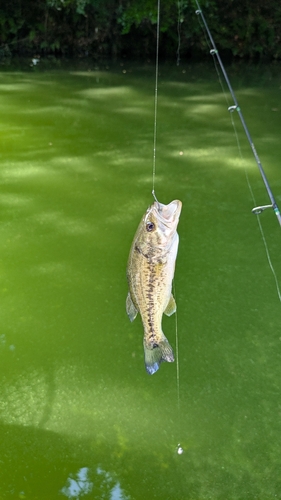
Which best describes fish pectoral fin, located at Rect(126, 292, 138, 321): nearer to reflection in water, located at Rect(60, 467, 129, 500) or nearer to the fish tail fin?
the fish tail fin

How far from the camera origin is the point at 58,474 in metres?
1.72

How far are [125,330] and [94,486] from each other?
→ 0.79m

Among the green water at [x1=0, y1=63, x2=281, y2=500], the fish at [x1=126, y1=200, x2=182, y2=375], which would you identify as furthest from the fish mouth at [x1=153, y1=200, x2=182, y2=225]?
the green water at [x1=0, y1=63, x2=281, y2=500]

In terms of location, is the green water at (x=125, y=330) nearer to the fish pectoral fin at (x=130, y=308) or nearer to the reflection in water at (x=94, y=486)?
the reflection in water at (x=94, y=486)

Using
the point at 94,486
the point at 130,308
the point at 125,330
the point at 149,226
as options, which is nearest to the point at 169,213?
the point at 149,226

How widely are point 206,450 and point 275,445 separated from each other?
24 cm

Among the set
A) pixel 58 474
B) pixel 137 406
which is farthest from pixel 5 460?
pixel 137 406

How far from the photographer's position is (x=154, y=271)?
51.4 inches

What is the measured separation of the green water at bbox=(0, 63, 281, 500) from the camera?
5.74ft

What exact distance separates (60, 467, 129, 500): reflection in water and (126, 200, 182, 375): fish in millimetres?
581

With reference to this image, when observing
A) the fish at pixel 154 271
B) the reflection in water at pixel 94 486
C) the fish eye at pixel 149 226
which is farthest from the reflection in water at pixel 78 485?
A: the fish eye at pixel 149 226

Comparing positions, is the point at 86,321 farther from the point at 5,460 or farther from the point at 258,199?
the point at 258,199

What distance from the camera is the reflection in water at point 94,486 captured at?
166 cm

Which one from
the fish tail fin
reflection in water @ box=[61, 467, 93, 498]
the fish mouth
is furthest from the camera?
reflection in water @ box=[61, 467, 93, 498]
